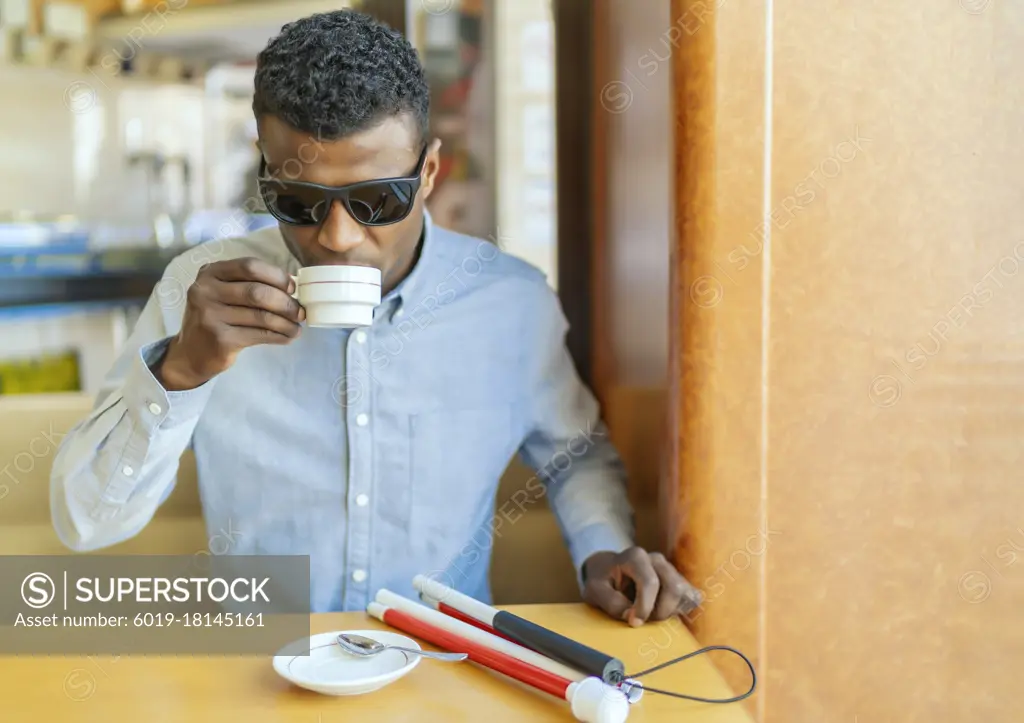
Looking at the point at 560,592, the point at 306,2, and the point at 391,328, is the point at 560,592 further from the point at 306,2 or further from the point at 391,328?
the point at 306,2

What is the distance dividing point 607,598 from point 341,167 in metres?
0.65

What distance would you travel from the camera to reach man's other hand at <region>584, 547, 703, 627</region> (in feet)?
3.45

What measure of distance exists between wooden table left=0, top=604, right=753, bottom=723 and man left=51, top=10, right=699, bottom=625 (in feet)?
0.68

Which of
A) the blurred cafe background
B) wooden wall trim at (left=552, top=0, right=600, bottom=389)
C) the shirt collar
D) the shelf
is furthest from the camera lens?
the blurred cafe background

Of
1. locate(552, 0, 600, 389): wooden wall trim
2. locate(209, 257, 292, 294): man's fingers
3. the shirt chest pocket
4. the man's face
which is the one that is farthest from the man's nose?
locate(552, 0, 600, 389): wooden wall trim

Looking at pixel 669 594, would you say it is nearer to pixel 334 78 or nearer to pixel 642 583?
pixel 642 583

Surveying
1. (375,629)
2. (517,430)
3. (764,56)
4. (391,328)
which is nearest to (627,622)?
(375,629)

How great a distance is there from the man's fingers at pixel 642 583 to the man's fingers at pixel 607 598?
20 mm

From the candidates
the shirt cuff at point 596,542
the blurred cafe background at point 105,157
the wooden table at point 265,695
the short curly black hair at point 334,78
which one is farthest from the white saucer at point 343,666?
the blurred cafe background at point 105,157

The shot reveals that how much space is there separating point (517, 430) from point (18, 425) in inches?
37.2

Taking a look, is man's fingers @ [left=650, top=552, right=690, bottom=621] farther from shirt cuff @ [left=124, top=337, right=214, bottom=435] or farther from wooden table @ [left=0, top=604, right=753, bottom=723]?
shirt cuff @ [left=124, top=337, right=214, bottom=435]

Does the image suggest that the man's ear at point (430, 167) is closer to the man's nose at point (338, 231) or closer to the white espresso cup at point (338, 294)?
the man's nose at point (338, 231)

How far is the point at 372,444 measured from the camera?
51.3 inches

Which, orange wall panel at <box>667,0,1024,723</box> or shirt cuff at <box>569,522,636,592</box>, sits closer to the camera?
orange wall panel at <box>667,0,1024,723</box>
